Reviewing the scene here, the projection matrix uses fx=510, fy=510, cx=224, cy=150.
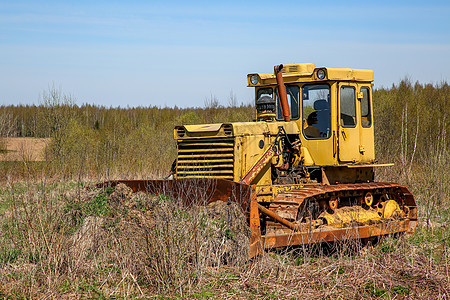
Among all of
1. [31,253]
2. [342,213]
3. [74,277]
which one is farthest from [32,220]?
[342,213]

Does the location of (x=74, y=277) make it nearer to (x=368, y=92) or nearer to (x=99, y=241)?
(x=99, y=241)

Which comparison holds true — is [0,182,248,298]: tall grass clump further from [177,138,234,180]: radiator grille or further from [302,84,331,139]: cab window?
[302,84,331,139]: cab window

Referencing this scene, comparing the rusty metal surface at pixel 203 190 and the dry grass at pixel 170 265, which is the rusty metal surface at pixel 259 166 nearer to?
the rusty metal surface at pixel 203 190

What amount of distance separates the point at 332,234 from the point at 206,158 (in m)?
2.31

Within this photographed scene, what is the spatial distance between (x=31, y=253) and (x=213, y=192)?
2.53 meters

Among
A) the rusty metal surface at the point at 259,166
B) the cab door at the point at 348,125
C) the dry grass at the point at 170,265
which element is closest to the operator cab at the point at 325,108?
the cab door at the point at 348,125

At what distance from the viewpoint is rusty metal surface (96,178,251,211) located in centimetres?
699

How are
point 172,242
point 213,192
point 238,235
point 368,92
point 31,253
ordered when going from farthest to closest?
point 368,92 → point 213,192 → point 238,235 → point 31,253 → point 172,242

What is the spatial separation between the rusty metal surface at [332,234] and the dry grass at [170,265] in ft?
0.94

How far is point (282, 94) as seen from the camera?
8977 mm

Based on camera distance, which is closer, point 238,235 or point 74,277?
point 74,277

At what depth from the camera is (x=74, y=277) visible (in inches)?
235

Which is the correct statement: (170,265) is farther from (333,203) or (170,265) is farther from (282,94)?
(282,94)

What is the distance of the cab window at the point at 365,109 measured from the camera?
9625mm
